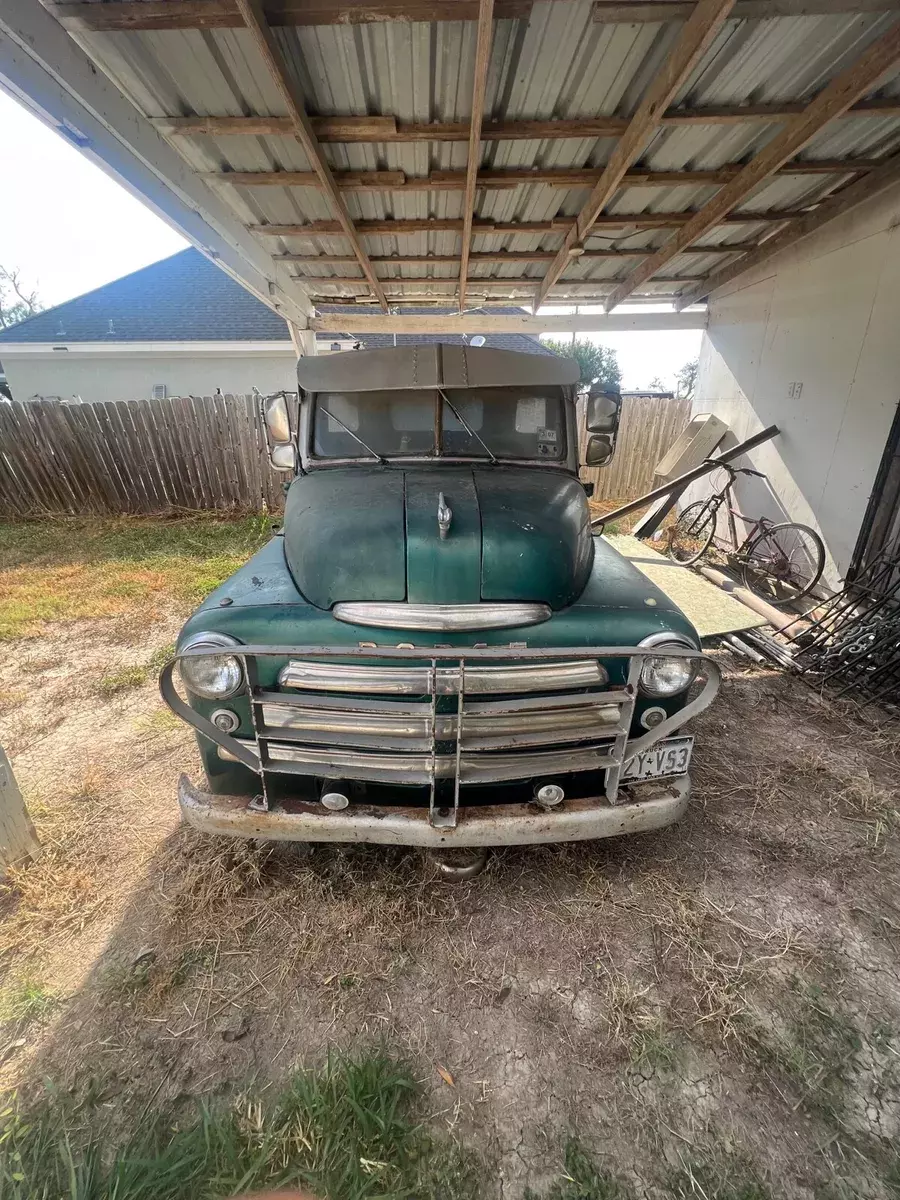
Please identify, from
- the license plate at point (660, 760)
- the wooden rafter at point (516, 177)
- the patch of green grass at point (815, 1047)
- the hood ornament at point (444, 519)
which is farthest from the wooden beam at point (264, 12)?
the patch of green grass at point (815, 1047)

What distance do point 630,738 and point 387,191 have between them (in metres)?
5.61

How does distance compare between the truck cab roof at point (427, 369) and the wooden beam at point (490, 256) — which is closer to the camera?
the truck cab roof at point (427, 369)

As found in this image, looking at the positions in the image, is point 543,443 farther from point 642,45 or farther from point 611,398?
point 642,45

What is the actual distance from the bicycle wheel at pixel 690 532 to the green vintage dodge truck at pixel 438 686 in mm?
5710

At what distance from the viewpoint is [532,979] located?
2062 millimetres

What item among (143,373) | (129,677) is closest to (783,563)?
(129,677)

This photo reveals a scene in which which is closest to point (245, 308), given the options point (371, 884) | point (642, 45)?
point (642, 45)

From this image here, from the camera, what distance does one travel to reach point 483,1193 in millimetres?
1483

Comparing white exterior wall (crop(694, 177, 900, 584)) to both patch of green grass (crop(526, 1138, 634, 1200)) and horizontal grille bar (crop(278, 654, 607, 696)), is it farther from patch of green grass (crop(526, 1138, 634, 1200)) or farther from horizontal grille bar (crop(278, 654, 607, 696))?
patch of green grass (crop(526, 1138, 634, 1200))

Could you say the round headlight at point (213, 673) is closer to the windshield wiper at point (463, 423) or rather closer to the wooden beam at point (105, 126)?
the windshield wiper at point (463, 423)

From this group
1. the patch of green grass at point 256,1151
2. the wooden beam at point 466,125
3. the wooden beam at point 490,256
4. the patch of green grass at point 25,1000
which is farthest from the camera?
the wooden beam at point 490,256

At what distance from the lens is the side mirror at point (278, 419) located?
138 inches

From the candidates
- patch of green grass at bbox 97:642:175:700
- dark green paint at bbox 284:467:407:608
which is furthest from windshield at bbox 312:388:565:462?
patch of green grass at bbox 97:642:175:700

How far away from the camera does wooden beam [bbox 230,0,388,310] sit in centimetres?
271
